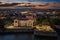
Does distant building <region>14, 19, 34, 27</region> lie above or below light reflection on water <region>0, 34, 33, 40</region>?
above

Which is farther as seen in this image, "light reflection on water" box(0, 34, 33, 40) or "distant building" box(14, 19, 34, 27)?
"distant building" box(14, 19, 34, 27)

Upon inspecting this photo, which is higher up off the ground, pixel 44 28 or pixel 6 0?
pixel 6 0

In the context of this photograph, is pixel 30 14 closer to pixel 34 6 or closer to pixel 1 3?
pixel 34 6

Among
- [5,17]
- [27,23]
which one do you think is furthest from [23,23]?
[5,17]

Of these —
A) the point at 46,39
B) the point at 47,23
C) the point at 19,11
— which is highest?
the point at 19,11

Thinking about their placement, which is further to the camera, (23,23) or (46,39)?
(23,23)

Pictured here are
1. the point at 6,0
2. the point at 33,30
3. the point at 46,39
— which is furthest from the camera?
the point at 6,0

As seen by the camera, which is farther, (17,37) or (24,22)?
(24,22)

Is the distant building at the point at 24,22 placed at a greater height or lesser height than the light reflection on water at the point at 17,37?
greater

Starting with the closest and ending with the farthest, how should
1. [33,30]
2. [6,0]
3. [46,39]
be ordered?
[46,39]
[33,30]
[6,0]

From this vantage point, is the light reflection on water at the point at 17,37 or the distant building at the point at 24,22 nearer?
the light reflection on water at the point at 17,37

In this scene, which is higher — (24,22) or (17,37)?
(24,22)
